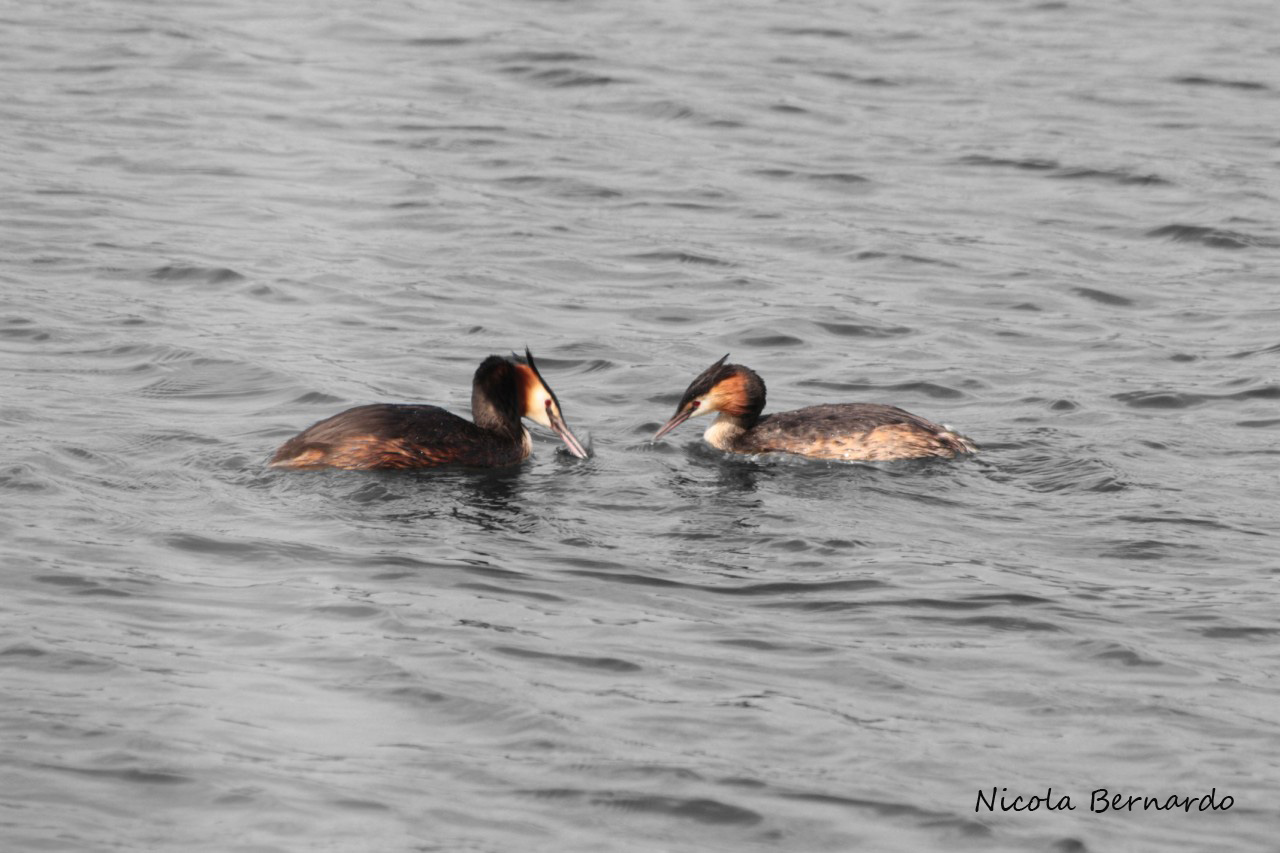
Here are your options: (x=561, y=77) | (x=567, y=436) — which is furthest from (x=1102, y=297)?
(x=561, y=77)

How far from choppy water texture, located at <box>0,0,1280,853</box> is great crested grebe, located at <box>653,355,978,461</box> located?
0.16 meters

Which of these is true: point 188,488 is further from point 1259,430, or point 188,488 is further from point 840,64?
point 840,64

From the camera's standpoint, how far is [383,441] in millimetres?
11023

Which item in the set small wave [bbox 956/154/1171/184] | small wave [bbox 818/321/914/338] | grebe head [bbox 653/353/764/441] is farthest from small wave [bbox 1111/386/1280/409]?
small wave [bbox 956/154/1171/184]

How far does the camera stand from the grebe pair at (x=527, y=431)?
36.2 feet

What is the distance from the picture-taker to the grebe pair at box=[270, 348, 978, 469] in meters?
11.0

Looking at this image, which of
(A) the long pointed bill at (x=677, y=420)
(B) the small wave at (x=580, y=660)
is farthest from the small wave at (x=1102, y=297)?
(B) the small wave at (x=580, y=660)

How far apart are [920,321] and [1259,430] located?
3.24 m

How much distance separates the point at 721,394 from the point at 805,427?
1.88 feet

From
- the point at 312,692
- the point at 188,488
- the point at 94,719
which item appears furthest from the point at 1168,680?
the point at 188,488

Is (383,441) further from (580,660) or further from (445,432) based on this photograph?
(580,660)

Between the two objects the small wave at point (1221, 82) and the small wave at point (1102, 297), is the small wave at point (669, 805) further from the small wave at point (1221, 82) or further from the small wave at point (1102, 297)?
the small wave at point (1221, 82)

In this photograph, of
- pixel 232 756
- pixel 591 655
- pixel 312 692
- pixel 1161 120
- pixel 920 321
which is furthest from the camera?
pixel 1161 120

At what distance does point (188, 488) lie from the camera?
→ 10.6 metres
